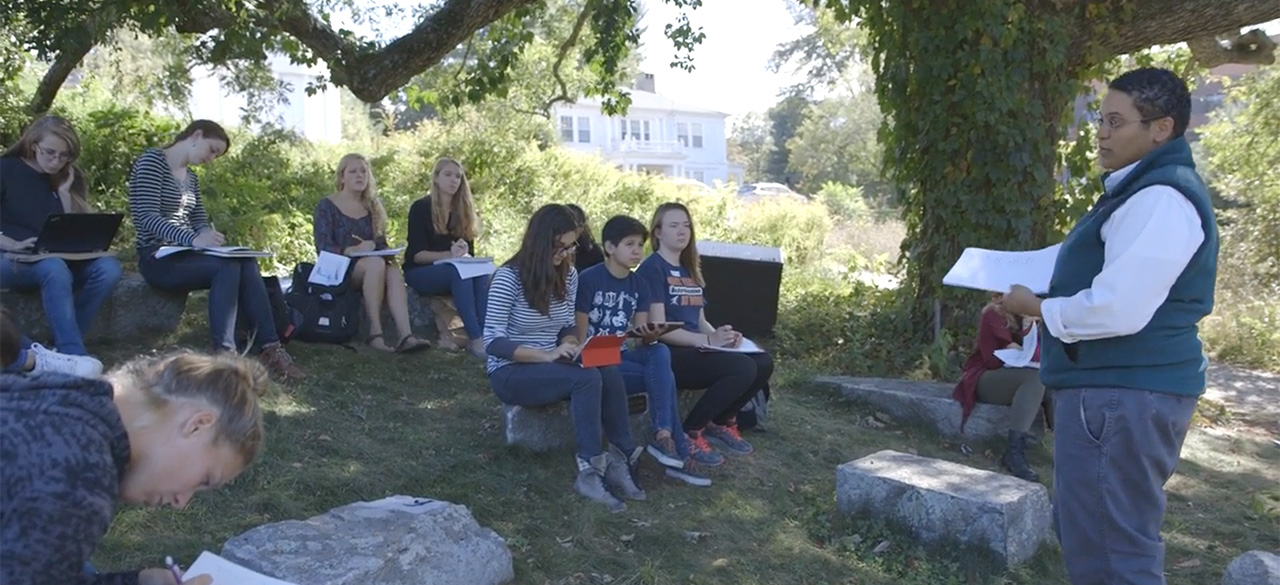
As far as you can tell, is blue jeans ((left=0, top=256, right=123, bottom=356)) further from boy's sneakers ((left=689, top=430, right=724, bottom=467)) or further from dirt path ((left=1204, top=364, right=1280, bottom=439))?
dirt path ((left=1204, top=364, right=1280, bottom=439))

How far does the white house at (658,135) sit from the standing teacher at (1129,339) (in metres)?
42.4

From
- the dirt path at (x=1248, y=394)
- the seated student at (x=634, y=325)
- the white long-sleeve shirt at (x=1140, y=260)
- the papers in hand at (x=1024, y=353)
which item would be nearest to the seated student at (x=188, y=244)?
the seated student at (x=634, y=325)

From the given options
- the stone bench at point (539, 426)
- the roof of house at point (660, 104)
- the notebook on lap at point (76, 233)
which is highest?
the roof of house at point (660, 104)

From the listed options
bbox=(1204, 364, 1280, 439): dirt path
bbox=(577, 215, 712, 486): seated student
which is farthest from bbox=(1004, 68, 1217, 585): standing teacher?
bbox=(1204, 364, 1280, 439): dirt path

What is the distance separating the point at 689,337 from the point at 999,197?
343cm

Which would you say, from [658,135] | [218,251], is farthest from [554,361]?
[658,135]

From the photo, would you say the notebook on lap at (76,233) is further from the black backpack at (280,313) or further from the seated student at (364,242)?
the seated student at (364,242)

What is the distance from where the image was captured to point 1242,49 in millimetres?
9055

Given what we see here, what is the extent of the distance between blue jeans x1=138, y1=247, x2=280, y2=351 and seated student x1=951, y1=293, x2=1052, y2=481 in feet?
13.4

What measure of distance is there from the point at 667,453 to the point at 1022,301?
2.44 meters

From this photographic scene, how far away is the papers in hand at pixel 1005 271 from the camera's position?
11.0 ft

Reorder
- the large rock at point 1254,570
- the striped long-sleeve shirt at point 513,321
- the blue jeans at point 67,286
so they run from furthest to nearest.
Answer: the blue jeans at point 67,286, the striped long-sleeve shirt at point 513,321, the large rock at point 1254,570

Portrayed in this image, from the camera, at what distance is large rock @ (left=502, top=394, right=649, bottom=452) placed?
17.2 ft

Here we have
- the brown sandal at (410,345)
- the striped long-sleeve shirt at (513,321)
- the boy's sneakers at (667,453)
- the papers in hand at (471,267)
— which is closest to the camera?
the striped long-sleeve shirt at (513,321)
